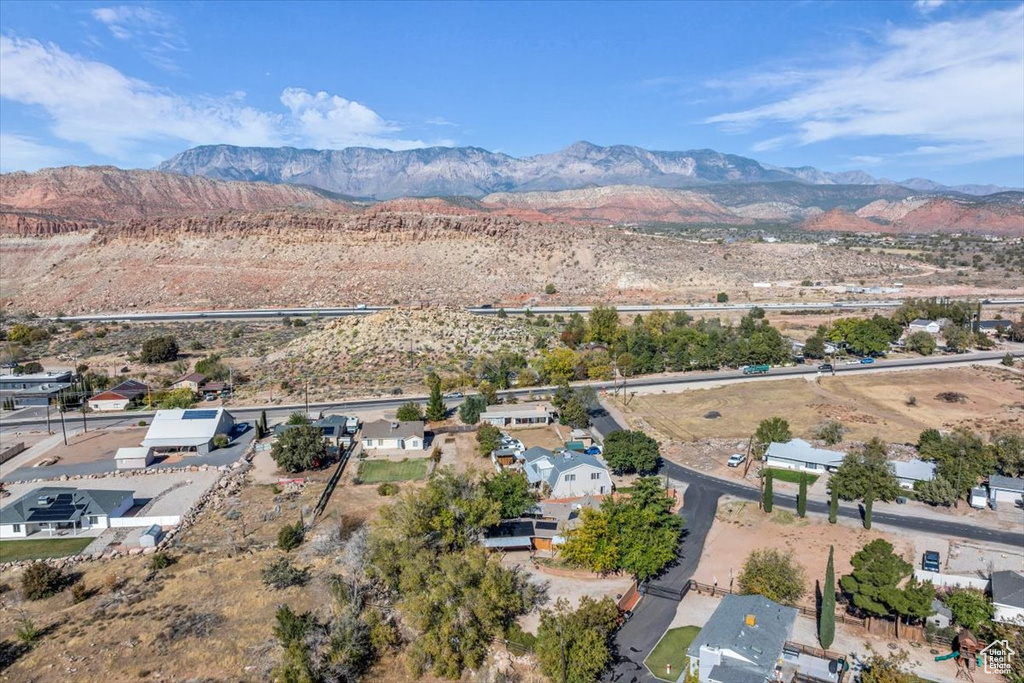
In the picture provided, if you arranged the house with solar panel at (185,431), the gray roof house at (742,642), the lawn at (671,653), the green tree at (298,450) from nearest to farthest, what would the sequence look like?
the gray roof house at (742,642), the lawn at (671,653), the green tree at (298,450), the house with solar panel at (185,431)

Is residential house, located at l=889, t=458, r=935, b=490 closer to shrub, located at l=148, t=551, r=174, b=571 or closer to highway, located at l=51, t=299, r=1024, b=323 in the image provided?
shrub, located at l=148, t=551, r=174, b=571

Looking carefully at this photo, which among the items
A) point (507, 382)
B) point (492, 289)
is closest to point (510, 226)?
point (492, 289)

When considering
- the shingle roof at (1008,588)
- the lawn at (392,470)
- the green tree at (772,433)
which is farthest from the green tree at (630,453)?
the shingle roof at (1008,588)

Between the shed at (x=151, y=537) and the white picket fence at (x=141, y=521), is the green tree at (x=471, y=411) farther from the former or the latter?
the shed at (x=151, y=537)

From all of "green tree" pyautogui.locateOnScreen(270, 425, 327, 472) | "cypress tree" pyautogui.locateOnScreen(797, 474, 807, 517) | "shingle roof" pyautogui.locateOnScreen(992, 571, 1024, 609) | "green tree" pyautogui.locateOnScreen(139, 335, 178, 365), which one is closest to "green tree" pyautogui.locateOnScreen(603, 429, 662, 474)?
"cypress tree" pyautogui.locateOnScreen(797, 474, 807, 517)

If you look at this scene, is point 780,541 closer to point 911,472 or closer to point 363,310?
point 911,472
